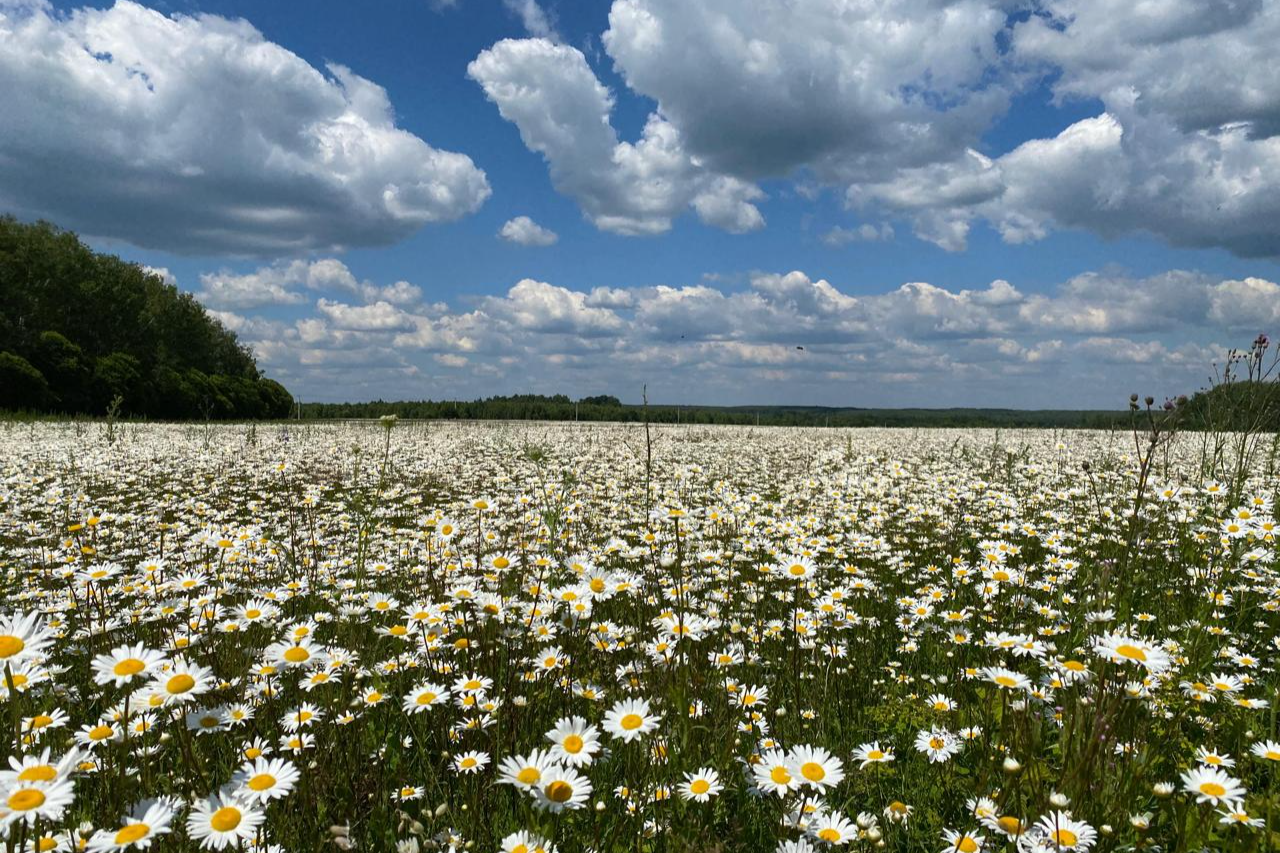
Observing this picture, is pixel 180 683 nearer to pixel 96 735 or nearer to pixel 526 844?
pixel 96 735

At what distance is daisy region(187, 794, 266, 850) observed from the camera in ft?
6.22

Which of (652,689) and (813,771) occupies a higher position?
(813,771)

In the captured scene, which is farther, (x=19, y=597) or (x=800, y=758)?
(x=19, y=597)

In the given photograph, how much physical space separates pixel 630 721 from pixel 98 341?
71.1 metres

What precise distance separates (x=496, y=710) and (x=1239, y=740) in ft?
12.4

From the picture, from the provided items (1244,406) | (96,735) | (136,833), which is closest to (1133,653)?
(136,833)

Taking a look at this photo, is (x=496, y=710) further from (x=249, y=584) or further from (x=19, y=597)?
(x=19, y=597)

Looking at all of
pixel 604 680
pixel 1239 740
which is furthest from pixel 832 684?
pixel 1239 740

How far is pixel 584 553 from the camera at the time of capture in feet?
20.9

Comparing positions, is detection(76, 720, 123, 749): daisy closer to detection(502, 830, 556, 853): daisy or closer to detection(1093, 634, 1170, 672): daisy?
detection(502, 830, 556, 853): daisy

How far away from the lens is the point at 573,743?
2.23 meters

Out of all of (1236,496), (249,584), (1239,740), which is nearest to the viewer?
(1239,740)

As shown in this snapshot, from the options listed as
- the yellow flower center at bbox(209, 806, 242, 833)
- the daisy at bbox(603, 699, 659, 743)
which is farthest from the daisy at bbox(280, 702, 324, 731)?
the daisy at bbox(603, 699, 659, 743)

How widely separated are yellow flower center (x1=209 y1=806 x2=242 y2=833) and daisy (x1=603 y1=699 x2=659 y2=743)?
1.17m
